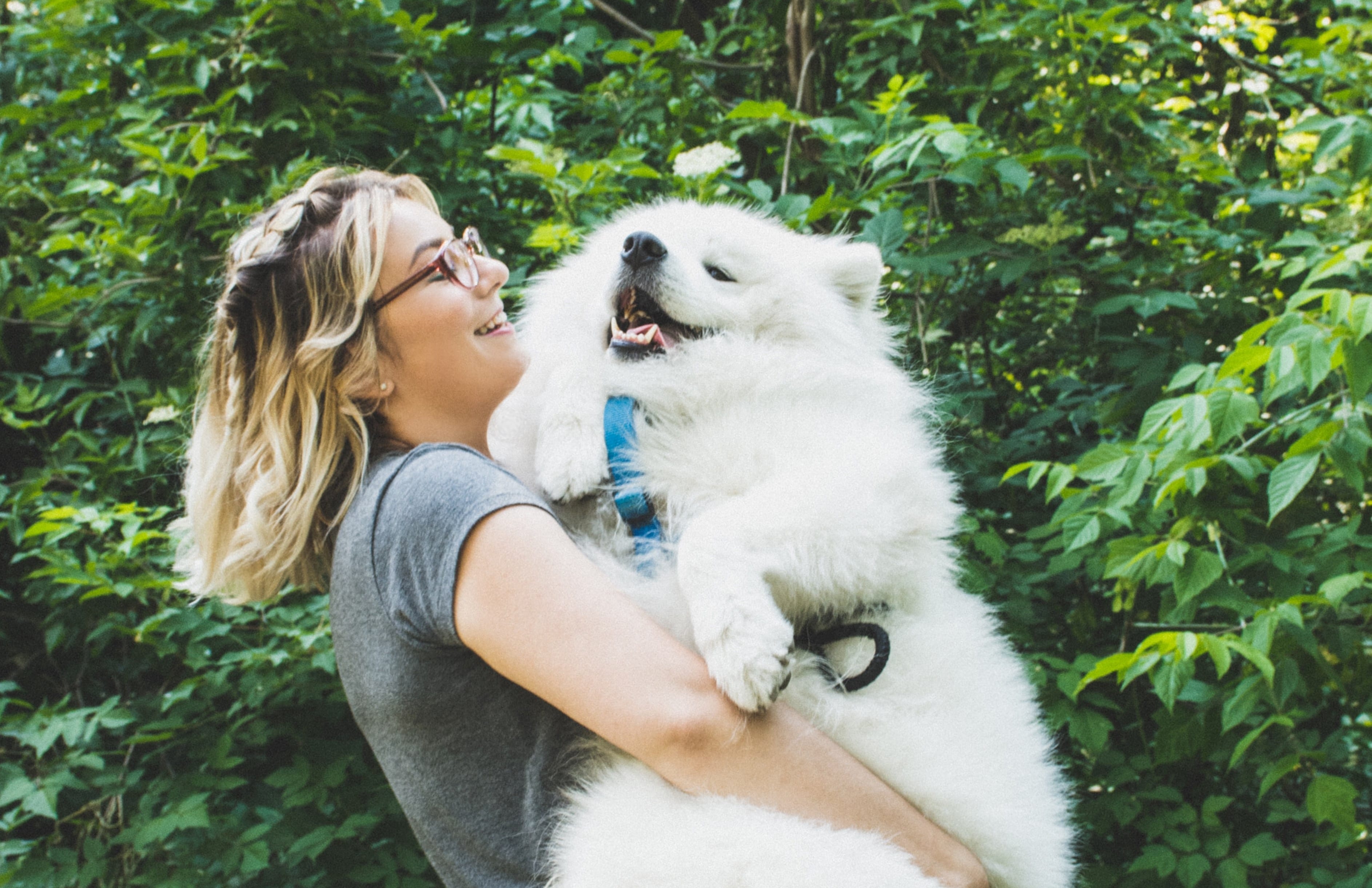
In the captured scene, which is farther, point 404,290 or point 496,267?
point 496,267

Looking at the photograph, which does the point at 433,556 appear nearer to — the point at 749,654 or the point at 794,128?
the point at 749,654

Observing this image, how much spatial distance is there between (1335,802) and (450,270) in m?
2.46

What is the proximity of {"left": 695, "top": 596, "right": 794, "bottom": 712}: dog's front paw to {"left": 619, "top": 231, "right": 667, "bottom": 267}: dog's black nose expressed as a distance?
0.86 metres

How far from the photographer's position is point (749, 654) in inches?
47.9

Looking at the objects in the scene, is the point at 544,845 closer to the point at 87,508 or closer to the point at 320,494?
the point at 320,494

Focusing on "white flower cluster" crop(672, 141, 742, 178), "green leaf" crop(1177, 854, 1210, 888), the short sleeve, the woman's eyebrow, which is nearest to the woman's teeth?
the woman's eyebrow

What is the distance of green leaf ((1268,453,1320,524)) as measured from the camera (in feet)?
6.57

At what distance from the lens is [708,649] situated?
126cm

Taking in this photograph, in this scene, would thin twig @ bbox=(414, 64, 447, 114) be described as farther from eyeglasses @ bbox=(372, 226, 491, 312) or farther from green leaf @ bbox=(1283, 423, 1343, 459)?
green leaf @ bbox=(1283, 423, 1343, 459)

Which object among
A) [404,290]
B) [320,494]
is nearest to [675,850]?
[320,494]

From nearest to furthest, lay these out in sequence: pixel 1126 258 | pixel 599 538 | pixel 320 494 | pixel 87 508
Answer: pixel 320 494
pixel 599 538
pixel 87 508
pixel 1126 258

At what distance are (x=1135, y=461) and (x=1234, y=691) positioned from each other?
67 cm

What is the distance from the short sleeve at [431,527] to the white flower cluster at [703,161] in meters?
1.35

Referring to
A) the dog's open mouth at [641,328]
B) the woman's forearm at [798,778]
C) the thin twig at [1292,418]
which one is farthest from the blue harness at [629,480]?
the thin twig at [1292,418]
